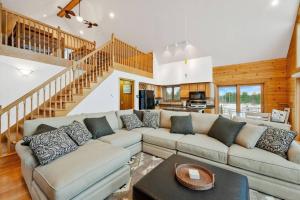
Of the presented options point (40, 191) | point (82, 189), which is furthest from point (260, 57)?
point (40, 191)

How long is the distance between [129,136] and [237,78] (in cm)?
496

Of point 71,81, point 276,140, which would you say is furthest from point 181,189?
point 71,81

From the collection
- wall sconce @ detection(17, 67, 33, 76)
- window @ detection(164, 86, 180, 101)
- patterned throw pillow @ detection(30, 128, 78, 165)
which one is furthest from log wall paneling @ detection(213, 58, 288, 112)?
wall sconce @ detection(17, 67, 33, 76)

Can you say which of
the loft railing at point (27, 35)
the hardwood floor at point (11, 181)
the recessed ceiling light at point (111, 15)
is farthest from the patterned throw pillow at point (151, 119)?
the recessed ceiling light at point (111, 15)

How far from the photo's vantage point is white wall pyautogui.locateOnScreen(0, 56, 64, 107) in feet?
11.7

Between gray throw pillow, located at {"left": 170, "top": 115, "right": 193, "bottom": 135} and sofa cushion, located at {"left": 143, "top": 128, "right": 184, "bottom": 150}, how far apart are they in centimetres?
13

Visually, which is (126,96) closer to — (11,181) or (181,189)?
(11,181)

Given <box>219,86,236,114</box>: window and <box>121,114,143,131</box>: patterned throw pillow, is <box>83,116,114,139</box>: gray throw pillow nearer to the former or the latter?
<box>121,114,143,131</box>: patterned throw pillow

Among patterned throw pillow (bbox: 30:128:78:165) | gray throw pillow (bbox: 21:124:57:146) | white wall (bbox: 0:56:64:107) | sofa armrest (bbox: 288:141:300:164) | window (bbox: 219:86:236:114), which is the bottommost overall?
sofa armrest (bbox: 288:141:300:164)

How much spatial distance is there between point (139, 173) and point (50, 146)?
1.32 meters

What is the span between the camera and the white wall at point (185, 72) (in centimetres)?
584

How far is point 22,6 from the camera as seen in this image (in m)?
4.71

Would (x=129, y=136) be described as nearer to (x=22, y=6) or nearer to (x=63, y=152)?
(x=63, y=152)

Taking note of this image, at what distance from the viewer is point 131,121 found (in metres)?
3.32
